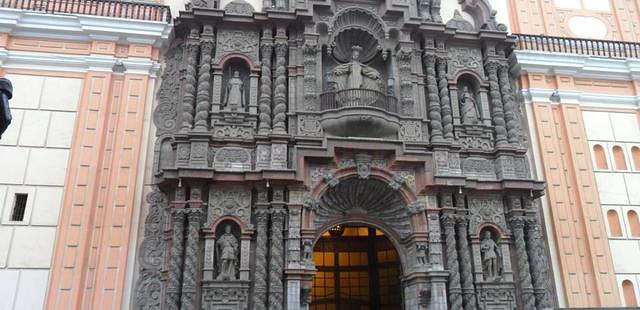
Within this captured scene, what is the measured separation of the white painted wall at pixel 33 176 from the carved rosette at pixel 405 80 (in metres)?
7.96

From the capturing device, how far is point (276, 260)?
1126cm

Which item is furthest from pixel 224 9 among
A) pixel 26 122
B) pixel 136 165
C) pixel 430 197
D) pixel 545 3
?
pixel 545 3

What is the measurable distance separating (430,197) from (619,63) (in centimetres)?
768

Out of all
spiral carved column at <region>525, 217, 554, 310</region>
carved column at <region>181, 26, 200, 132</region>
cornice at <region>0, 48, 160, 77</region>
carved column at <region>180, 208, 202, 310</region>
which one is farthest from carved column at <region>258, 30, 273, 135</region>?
spiral carved column at <region>525, 217, 554, 310</region>

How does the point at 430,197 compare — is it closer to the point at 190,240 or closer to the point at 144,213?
the point at 190,240

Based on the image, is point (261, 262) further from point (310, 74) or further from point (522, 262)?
point (522, 262)

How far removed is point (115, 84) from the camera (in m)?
13.1

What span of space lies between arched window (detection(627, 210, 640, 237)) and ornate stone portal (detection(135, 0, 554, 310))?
9.89ft

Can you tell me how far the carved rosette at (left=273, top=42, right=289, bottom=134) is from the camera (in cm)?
1250

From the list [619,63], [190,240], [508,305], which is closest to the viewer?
[190,240]

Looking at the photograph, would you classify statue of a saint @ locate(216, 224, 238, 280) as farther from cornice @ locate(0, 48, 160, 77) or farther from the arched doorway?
cornice @ locate(0, 48, 160, 77)

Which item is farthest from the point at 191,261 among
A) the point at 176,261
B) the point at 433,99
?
the point at 433,99

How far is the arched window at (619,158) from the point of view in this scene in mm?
14652

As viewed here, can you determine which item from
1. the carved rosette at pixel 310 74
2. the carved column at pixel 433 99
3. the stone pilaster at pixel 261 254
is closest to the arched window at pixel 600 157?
the carved column at pixel 433 99
